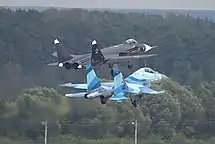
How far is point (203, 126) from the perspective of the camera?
13.2m

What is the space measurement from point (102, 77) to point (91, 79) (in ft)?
6.55

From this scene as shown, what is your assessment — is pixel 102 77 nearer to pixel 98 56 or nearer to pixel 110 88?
pixel 110 88

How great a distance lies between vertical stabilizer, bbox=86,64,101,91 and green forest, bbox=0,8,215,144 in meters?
1.45

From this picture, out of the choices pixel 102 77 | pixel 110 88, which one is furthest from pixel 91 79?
pixel 102 77

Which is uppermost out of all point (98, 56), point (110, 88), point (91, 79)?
→ point (98, 56)

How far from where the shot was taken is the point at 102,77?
11430mm

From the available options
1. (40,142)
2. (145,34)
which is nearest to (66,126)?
(40,142)

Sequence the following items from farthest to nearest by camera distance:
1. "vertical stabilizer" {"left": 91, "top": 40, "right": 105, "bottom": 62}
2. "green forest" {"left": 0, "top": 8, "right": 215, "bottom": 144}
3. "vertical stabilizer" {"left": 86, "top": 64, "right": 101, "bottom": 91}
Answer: "green forest" {"left": 0, "top": 8, "right": 215, "bottom": 144} < "vertical stabilizer" {"left": 86, "top": 64, "right": 101, "bottom": 91} < "vertical stabilizer" {"left": 91, "top": 40, "right": 105, "bottom": 62}

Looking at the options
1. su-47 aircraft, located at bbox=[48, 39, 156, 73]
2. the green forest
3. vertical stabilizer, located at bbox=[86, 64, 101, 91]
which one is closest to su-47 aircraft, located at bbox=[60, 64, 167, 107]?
vertical stabilizer, located at bbox=[86, 64, 101, 91]

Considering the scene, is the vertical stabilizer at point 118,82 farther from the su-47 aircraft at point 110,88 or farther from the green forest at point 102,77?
the green forest at point 102,77

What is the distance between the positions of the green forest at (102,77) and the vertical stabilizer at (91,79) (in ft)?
4.74

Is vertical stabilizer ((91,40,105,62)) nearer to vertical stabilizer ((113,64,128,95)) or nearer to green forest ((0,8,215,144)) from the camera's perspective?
vertical stabilizer ((113,64,128,95))

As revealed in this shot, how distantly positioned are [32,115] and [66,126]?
90 centimetres

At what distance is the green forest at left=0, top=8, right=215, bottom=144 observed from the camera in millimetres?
11250
